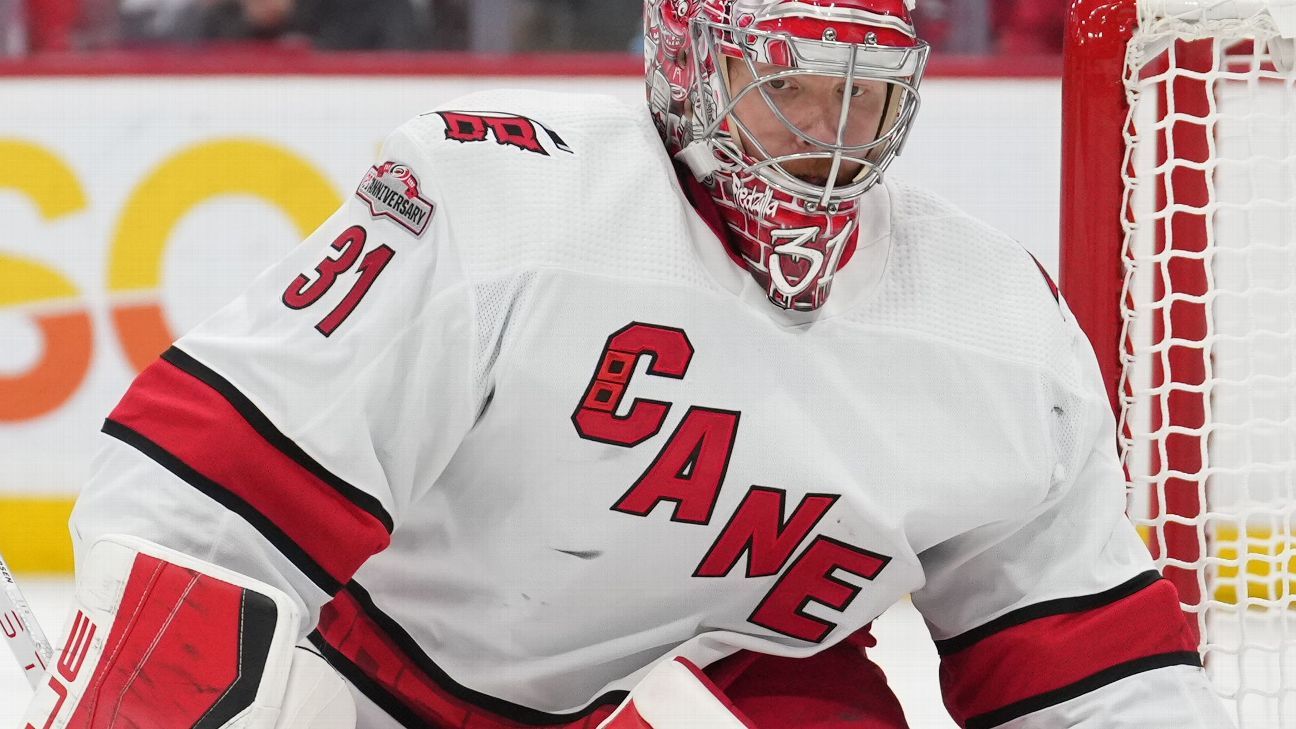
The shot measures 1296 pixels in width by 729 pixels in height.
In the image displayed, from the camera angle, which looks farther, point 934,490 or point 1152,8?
point 1152,8

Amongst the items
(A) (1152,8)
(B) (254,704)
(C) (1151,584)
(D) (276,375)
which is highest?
(A) (1152,8)

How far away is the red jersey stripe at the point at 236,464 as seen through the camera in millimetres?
1192

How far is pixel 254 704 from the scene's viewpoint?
116 cm

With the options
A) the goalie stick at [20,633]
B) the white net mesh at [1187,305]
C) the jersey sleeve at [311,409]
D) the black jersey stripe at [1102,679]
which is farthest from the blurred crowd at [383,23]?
the jersey sleeve at [311,409]

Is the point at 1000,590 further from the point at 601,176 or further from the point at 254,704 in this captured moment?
the point at 254,704

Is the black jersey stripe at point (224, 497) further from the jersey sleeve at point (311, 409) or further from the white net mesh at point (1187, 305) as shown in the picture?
the white net mesh at point (1187, 305)

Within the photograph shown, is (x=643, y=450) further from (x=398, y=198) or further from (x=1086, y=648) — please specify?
(x=1086, y=648)

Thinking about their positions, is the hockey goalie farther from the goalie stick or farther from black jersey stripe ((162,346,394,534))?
the goalie stick

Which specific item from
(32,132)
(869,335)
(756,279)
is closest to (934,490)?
(869,335)

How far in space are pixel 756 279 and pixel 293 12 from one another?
261 cm

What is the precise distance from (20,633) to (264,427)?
593mm

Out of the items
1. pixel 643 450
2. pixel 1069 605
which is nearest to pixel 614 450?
pixel 643 450

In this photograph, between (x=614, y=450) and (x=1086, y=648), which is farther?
(x=1086, y=648)

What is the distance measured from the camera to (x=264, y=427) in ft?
3.97
